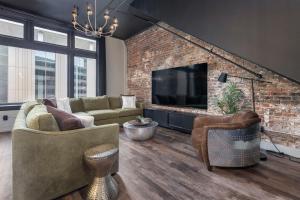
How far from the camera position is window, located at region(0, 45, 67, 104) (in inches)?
177

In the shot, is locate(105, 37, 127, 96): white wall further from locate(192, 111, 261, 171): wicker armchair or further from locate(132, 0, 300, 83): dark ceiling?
locate(192, 111, 261, 171): wicker armchair

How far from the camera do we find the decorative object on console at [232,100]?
3238 mm

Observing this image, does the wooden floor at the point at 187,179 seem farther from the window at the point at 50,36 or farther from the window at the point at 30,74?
the window at the point at 50,36

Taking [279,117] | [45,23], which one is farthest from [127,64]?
[279,117]

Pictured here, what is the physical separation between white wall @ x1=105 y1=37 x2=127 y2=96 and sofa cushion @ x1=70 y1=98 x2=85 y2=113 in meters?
1.46

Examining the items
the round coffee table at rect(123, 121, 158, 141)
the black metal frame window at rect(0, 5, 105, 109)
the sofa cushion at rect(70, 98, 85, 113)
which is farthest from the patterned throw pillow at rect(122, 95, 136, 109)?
the round coffee table at rect(123, 121, 158, 141)

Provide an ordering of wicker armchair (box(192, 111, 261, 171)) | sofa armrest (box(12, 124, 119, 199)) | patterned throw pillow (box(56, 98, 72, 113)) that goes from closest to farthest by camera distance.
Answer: sofa armrest (box(12, 124, 119, 199)), wicker armchair (box(192, 111, 261, 171)), patterned throw pillow (box(56, 98, 72, 113))

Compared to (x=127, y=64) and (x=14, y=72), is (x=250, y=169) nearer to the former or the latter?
(x=127, y=64)

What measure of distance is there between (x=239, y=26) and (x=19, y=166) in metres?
2.95

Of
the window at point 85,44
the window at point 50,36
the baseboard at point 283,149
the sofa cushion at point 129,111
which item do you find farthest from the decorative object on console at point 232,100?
the window at point 50,36

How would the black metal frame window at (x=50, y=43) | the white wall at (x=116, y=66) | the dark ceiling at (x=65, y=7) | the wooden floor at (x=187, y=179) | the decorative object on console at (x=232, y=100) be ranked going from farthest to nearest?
the white wall at (x=116, y=66) → the black metal frame window at (x=50, y=43) → the dark ceiling at (x=65, y=7) → the decorative object on console at (x=232, y=100) → the wooden floor at (x=187, y=179)

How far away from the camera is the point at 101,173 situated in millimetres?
1683

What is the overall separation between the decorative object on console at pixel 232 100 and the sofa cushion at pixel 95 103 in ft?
11.1

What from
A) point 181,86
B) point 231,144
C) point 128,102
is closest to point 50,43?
point 128,102
